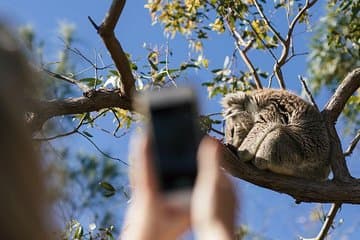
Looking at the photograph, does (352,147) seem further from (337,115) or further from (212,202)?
(212,202)

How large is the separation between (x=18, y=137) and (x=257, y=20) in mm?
8531

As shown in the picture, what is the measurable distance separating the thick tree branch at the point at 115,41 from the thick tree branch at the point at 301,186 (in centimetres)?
126

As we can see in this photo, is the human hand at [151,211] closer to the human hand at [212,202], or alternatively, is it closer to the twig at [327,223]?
the human hand at [212,202]

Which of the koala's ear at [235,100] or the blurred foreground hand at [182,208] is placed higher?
the blurred foreground hand at [182,208]

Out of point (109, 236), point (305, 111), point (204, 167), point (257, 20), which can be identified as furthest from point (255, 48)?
point (204, 167)

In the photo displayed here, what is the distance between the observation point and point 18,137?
0.87 metres

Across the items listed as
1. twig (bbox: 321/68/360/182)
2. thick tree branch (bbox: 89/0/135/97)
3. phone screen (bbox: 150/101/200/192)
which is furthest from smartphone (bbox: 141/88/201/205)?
twig (bbox: 321/68/360/182)

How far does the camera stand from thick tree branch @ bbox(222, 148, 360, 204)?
6258mm

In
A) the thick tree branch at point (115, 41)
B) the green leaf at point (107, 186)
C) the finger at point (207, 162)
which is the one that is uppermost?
the thick tree branch at point (115, 41)

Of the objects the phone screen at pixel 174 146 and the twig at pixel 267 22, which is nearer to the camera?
the phone screen at pixel 174 146

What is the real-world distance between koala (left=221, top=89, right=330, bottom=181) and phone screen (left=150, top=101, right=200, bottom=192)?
6834mm

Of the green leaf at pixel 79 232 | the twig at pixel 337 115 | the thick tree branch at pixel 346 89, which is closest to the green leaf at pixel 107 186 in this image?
the green leaf at pixel 79 232

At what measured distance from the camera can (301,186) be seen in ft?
20.8

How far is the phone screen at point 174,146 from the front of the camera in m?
0.97
